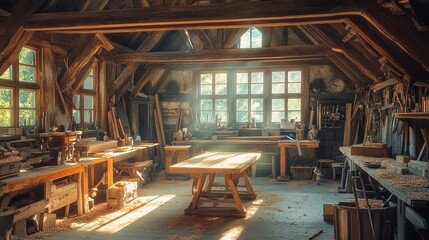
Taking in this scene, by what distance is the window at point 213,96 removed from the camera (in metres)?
12.5

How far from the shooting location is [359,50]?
7.81 metres

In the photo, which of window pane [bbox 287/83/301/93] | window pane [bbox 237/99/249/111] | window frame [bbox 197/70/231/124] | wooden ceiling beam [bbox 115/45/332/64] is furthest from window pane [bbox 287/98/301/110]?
wooden ceiling beam [bbox 115/45/332/64]

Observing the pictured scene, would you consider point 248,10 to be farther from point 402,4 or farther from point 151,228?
point 151,228

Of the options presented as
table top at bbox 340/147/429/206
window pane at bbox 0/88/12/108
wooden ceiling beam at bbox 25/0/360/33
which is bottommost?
table top at bbox 340/147/429/206

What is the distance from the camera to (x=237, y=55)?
9.91m

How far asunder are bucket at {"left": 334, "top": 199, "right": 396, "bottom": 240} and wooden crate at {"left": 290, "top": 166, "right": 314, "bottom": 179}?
20.7 ft

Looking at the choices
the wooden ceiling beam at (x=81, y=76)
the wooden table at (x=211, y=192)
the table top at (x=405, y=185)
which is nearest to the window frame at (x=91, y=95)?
the wooden ceiling beam at (x=81, y=76)

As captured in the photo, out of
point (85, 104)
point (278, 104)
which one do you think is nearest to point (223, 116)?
point (278, 104)

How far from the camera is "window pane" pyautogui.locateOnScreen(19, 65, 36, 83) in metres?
7.08

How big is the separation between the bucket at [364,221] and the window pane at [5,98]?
18.2ft

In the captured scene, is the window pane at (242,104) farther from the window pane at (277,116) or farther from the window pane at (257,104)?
the window pane at (277,116)

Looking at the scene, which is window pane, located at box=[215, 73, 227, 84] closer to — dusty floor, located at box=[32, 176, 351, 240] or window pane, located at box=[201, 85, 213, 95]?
window pane, located at box=[201, 85, 213, 95]

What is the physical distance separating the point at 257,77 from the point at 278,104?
41.9 inches

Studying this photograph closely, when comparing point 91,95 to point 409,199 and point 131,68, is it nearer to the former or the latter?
point 131,68
